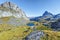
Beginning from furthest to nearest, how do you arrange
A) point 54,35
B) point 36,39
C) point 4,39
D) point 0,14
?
point 0,14 → point 4,39 → point 54,35 → point 36,39

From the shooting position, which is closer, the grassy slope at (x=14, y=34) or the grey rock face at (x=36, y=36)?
the grey rock face at (x=36, y=36)

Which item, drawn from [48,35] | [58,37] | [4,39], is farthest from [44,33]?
[4,39]

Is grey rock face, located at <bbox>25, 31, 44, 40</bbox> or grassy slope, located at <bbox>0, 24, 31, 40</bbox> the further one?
grassy slope, located at <bbox>0, 24, 31, 40</bbox>

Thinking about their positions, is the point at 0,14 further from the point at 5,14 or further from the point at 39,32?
the point at 39,32

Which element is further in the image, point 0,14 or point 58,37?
point 0,14

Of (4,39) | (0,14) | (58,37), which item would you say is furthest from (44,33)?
(0,14)

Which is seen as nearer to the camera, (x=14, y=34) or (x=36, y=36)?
(x=36, y=36)

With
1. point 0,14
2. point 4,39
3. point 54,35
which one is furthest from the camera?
point 0,14

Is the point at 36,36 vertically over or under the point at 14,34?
over

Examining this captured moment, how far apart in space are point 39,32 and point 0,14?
6533 inches

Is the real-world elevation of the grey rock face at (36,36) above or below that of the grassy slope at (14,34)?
above

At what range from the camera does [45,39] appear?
3072 cm

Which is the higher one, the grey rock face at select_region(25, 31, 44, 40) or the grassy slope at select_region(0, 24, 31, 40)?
the grey rock face at select_region(25, 31, 44, 40)

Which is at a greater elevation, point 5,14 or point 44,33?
point 44,33
